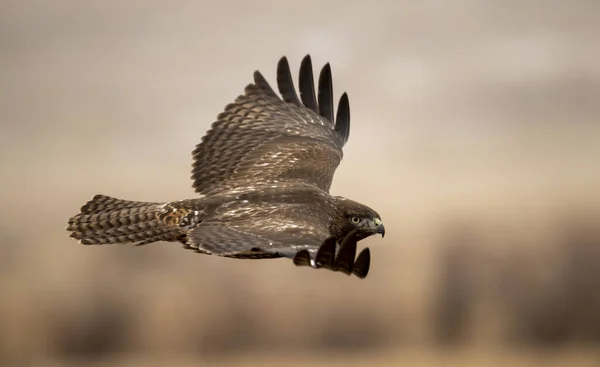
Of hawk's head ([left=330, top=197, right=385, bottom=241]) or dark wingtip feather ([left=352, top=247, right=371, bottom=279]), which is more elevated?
hawk's head ([left=330, top=197, right=385, bottom=241])

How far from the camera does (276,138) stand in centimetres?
1381

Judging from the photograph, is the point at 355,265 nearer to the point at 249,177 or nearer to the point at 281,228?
the point at 281,228

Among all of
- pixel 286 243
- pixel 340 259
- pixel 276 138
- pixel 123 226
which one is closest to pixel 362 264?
pixel 340 259

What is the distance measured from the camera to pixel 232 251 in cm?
948

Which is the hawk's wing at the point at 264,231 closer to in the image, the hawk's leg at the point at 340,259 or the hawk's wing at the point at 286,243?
the hawk's wing at the point at 286,243

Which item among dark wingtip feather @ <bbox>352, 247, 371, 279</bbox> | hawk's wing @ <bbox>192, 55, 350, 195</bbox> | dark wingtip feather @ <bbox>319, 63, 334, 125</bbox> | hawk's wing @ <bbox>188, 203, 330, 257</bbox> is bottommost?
dark wingtip feather @ <bbox>352, 247, 371, 279</bbox>

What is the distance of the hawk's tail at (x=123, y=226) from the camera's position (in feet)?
37.0

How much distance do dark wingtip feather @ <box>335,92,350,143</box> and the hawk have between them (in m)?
0.02

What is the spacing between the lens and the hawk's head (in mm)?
11734

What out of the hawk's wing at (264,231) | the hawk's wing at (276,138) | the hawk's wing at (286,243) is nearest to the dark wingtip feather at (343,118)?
the hawk's wing at (276,138)

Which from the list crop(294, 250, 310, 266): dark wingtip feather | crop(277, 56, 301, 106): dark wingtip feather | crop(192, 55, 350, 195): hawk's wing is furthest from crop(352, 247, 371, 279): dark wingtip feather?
crop(277, 56, 301, 106): dark wingtip feather

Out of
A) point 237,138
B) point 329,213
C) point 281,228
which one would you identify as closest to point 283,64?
point 237,138

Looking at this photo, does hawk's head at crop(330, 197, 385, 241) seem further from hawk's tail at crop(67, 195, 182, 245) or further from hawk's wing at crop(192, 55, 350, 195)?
hawk's tail at crop(67, 195, 182, 245)

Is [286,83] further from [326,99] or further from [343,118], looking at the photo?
[343,118]
